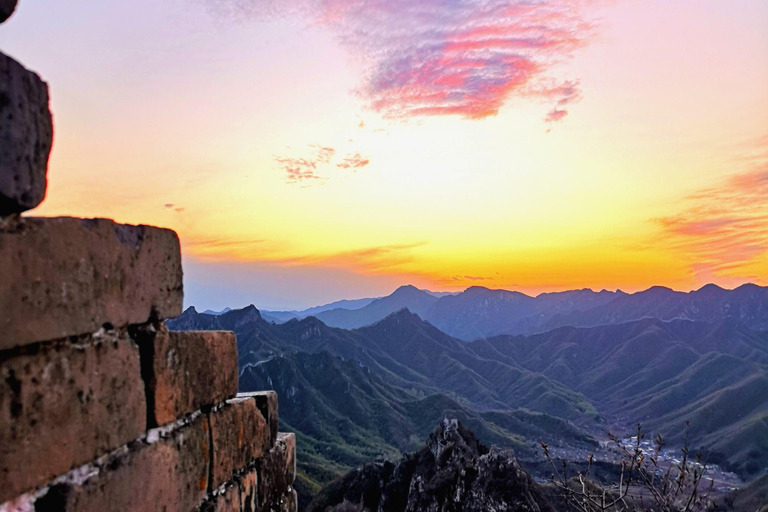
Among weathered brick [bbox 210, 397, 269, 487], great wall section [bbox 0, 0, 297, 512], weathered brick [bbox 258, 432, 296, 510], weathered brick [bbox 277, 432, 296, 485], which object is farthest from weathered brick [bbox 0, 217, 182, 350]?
weathered brick [bbox 277, 432, 296, 485]

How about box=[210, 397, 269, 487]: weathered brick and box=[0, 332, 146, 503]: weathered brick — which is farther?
box=[210, 397, 269, 487]: weathered brick

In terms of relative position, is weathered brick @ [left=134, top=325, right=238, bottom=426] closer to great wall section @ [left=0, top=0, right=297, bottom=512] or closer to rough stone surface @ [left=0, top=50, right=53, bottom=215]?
great wall section @ [left=0, top=0, right=297, bottom=512]

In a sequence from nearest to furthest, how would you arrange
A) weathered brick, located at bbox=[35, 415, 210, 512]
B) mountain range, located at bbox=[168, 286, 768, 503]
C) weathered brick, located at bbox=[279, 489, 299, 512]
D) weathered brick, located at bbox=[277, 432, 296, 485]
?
weathered brick, located at bbox=[35, 415, 210, 512] < weathered brick, located at bbox=[279, 489, 299, 512] < weathered brick, located at bbox=[277, 432, 296, 485] < mountain range, located at bbox=[168, 286, 768, 503]

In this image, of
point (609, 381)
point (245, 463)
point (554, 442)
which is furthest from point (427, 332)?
point (245, 463)

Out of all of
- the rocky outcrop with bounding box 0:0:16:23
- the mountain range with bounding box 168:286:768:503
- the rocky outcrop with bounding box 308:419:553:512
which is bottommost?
the mountain range with bounding box 168:286:768:503

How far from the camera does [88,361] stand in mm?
2729

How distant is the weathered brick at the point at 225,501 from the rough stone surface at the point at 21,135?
2.61m

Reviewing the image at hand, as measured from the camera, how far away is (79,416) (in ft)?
8.68

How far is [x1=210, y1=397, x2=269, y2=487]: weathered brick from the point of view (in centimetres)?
415

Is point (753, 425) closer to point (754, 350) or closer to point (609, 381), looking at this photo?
point (609, 381)

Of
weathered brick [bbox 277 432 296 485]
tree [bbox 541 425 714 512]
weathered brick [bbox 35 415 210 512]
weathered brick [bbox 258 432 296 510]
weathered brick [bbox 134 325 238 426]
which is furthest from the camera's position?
tree [bbox 541 425 714 512]

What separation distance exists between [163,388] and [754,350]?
20473cm

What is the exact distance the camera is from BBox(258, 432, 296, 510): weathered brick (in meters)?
5.09

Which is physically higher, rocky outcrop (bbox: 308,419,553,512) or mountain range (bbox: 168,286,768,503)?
rocky outcrop (bbox: 308,419,553,512)
